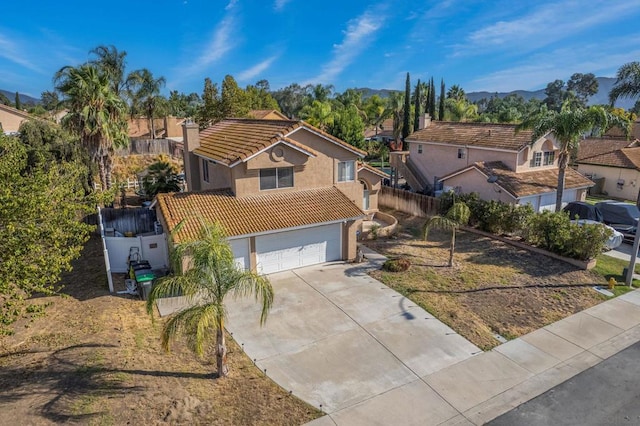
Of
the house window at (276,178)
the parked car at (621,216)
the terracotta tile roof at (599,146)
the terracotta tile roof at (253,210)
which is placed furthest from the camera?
the terracotta tile roof at (599,146)

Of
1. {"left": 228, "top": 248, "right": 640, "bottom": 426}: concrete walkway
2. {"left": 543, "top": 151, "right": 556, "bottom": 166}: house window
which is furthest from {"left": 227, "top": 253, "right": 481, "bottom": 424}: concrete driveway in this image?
{"left": 543, "top": 151, "right": 556, "bottom": 166}: house window

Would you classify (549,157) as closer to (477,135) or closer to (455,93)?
(477,135)

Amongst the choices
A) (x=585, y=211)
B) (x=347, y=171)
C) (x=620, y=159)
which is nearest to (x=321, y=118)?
(x=347, y=171)

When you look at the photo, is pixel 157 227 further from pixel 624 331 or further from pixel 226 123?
pixel 624 331

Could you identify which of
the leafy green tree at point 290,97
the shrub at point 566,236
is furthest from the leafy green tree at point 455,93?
the shrub at point 566,236

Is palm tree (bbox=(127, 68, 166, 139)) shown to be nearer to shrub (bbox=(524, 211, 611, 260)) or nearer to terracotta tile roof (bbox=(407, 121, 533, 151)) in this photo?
terracotta tile roof (bbox=(407, 121, 533, 151))

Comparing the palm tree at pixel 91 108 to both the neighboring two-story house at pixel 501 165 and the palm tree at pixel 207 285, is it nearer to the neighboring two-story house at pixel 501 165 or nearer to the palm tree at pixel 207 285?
the palm tree at pixel 207 285
